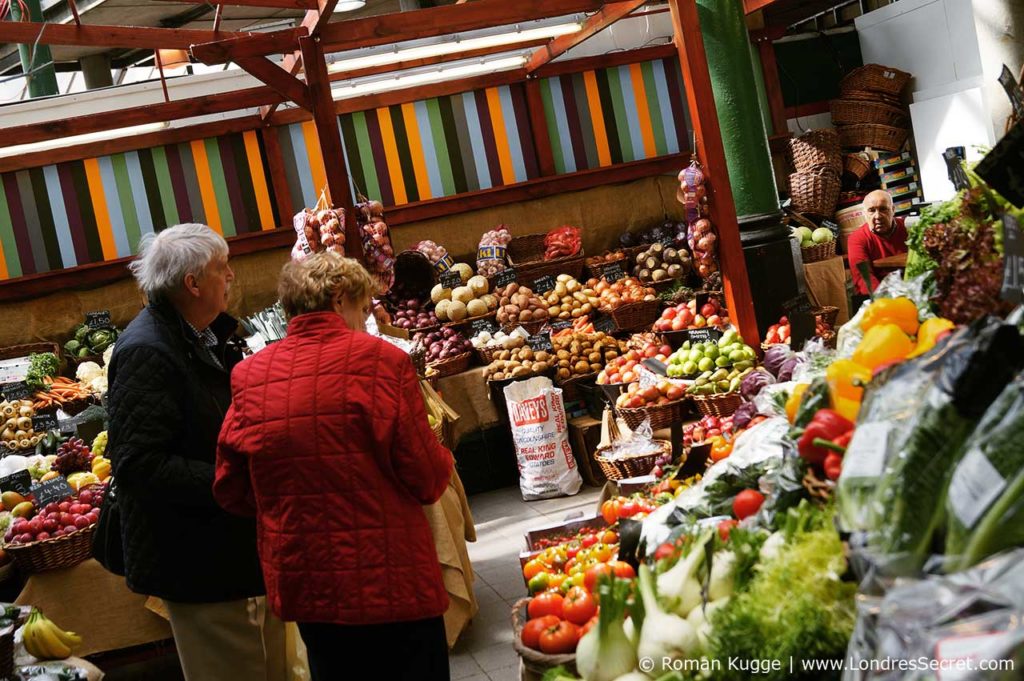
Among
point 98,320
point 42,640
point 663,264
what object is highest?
point 98,320

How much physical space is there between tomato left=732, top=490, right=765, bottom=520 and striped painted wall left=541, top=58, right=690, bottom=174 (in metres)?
7.15

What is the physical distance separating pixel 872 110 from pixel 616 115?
106 inches

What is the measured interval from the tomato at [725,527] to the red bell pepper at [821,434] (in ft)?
0.97

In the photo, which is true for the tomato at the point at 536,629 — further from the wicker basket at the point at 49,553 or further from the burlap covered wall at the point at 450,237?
the burlap covered wall at the point at 450,237

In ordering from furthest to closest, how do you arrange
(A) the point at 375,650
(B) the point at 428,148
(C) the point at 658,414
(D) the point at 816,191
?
(D) the point at 816,191 < (B) the point at 428,148 < (C) the point at 658,414 < (A) the point at 375,650

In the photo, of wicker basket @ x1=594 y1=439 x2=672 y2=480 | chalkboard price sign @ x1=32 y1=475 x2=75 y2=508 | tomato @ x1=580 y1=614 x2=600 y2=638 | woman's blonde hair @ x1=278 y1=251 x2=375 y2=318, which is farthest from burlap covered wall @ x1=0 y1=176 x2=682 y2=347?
tomato @ x1=580 y1=614 x2=600 y2=638

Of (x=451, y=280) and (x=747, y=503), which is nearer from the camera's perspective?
(x=747, y=503)

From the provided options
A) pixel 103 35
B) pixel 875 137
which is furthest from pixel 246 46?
pixel 875 137

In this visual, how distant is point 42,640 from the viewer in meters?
4.11

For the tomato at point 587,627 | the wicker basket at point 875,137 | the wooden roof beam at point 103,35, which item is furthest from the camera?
the wicker basket at point 875,137

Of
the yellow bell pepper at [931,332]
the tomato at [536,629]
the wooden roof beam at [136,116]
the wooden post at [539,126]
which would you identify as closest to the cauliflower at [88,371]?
the wooden roof beam at [136,116]

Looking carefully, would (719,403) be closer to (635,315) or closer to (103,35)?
(635,315)

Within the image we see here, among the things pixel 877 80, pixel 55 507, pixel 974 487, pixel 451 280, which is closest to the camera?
pixel 974 487

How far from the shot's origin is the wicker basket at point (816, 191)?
30.0 feet
